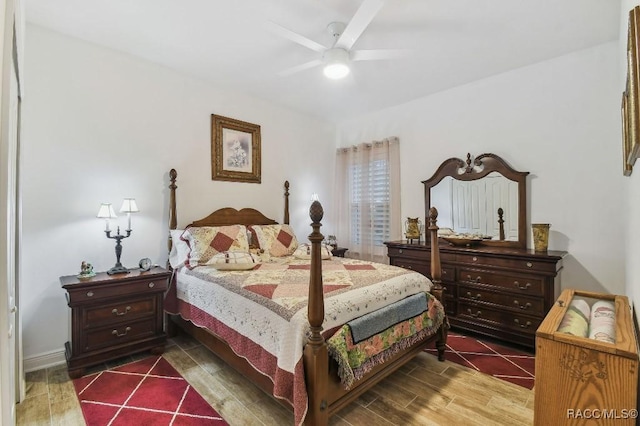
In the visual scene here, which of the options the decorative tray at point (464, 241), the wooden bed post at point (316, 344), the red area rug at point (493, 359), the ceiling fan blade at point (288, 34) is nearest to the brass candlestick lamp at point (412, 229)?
the decorative tray at point (464, 241)

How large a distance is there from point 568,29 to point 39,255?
4.80 meters

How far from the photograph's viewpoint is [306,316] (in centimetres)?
173

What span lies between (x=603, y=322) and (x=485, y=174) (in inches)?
98.0

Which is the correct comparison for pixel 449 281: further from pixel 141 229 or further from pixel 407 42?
pixel 141 229

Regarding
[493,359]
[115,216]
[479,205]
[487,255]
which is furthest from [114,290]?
[479,205]

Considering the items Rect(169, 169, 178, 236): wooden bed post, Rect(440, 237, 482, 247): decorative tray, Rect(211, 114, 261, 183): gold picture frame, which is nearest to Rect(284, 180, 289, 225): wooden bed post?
Rect(211, 114, 261, 183): gold picture frame

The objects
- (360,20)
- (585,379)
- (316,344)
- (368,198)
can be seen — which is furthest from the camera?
(368,198)

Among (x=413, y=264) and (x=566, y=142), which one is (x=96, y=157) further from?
(x=566, y=142)

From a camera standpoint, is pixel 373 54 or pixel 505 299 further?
pixel 505 299

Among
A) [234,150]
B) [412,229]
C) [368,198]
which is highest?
[234,150]

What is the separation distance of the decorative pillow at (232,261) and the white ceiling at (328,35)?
6.32ft

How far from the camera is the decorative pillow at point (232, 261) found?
274 cm

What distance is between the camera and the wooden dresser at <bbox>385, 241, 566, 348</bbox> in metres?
2.75

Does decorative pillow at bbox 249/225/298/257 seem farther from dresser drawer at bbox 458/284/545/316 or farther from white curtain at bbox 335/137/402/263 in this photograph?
dresser drawer at bbox 458/284/545/316
